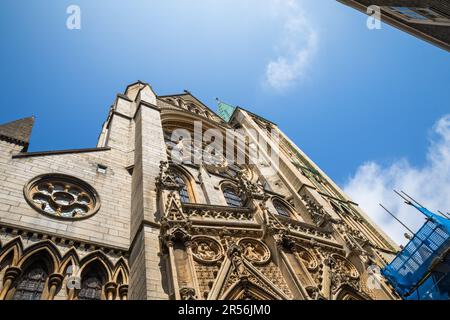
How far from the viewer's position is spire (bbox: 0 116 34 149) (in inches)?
431

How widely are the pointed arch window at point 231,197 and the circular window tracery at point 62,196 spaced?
665cm

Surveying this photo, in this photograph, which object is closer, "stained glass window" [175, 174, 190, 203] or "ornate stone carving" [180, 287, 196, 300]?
"ornate stone carving" [180, 287, 196, 300]

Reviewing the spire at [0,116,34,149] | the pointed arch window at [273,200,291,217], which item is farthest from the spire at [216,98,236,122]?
the spire at [0,116,34,149]

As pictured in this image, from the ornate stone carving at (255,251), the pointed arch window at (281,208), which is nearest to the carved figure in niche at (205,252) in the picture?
the ornate stone carving at (255,251)

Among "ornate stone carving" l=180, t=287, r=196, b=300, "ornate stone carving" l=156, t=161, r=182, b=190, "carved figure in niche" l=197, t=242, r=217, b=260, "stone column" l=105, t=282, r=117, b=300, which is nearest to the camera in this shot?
"ornate stone carving" l=180, t=287, r=196, b=300

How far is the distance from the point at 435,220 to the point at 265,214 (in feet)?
22.1

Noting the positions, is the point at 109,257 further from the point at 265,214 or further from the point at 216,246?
the point at 265,214

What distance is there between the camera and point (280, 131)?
29656 mm

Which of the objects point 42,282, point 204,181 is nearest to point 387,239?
point 204,181

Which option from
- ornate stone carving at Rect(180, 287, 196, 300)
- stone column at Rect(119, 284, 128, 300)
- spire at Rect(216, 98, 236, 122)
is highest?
spire at Rect(216, 98, 236, 122)

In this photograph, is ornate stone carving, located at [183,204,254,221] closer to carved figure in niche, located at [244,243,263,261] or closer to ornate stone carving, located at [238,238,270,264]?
ornate stone carving, located at [238,238,270,264]

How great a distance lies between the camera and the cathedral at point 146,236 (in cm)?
759

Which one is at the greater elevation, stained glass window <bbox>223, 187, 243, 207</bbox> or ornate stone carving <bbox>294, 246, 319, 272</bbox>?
stained glass window <bbox>223, 187, 243, 207</bbox>

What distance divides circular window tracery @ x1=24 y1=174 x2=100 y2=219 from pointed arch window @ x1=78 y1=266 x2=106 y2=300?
1.77 meters
